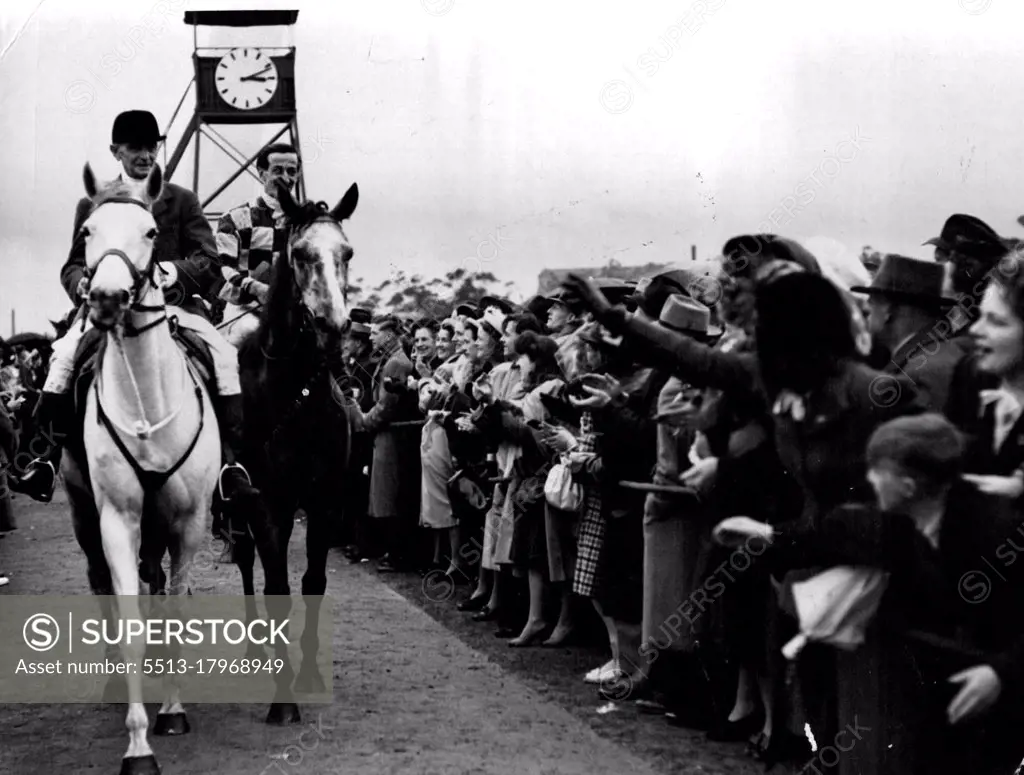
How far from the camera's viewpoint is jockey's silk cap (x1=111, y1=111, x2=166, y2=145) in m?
8.09

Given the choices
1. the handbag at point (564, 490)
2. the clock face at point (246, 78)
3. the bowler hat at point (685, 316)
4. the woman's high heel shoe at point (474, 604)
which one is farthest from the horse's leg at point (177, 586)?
the clock face at point (246, 78)

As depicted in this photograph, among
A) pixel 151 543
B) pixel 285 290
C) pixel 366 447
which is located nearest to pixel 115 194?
pixel 285 290

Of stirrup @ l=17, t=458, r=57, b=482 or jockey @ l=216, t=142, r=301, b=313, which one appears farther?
jockey @ l=216, t=142, r=301, b=313

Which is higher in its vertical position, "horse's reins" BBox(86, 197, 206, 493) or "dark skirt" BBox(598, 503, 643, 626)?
"horse's reins" BBox(86, 197, 206, 493)

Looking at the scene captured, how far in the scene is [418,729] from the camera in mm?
7887

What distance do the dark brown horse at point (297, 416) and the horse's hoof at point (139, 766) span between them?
4.23 feet

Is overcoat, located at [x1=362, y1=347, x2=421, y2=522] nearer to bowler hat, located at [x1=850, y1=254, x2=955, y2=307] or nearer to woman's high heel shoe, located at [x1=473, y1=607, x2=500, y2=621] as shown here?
woman's high heel shoe, located at [x1=473, y1=607, x2=500, y2=621]

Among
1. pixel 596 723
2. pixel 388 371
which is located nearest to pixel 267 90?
pixel 388 371

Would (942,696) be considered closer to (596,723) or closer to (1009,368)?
(1009,368)

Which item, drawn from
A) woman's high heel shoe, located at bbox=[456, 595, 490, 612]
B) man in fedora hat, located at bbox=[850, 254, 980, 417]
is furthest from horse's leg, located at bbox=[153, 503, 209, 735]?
woman's high heel shoe, located at bbox=[456, 595, 490, 612]

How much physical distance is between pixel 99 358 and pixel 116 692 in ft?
8.12

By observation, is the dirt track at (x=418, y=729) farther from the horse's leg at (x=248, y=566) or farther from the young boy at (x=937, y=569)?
the young boy at (x=937, y=569)

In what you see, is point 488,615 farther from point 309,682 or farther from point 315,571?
point 309,682

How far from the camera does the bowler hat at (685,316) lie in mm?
7082
